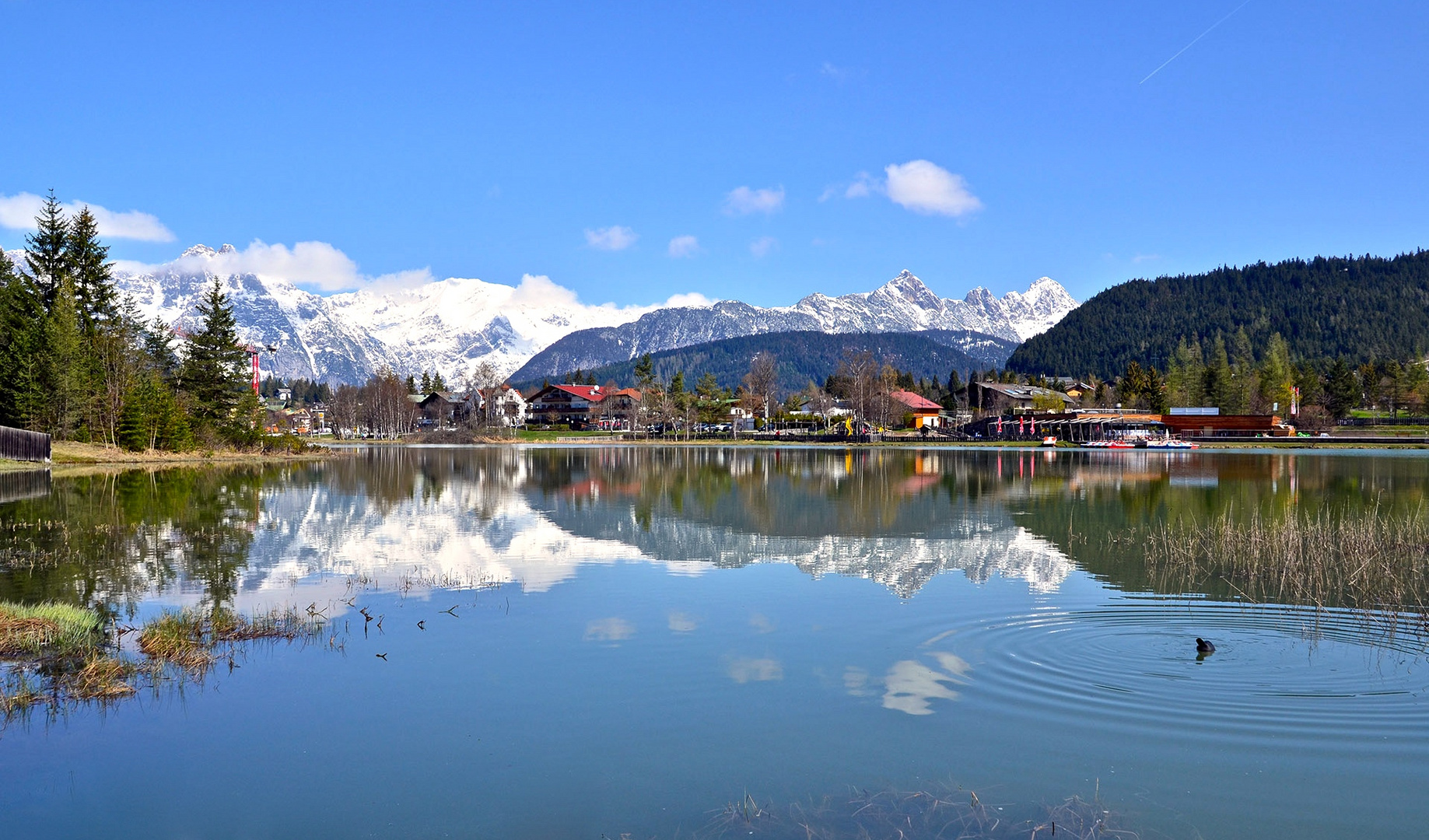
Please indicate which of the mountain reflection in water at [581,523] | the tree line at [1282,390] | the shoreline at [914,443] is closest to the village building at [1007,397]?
the tree line at [1282,390]

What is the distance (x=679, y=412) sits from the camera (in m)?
142

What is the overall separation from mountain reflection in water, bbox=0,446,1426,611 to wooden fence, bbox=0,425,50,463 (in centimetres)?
661

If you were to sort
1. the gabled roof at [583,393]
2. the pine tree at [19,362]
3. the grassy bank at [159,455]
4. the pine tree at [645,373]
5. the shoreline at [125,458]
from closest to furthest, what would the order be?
the shoreline at [125,458], the pine tree at [19,362], the grassy bank at [159,455], the pine tree at [645,373], the gabled roof at [583,393]

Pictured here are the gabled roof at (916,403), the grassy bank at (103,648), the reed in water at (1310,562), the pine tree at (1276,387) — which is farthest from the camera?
the gabled roof at (916,403)

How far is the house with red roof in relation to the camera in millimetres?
158000

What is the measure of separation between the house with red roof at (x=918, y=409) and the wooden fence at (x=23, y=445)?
11771 centimetres

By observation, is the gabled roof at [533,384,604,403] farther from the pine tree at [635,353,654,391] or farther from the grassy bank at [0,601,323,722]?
the grassy bank at [0,601,323,722]

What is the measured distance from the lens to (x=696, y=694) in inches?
419

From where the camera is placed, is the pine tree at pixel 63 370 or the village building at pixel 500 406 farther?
the village building at pixel 500 406

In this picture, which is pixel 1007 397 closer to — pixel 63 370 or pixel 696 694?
pixel 63 370

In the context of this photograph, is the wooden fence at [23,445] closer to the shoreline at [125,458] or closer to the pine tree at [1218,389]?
the shoreline at [125,458]

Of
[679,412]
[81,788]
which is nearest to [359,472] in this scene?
[81,788]

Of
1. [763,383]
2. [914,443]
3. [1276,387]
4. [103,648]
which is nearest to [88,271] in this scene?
[103,648]

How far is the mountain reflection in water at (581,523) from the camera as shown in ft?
60.6
